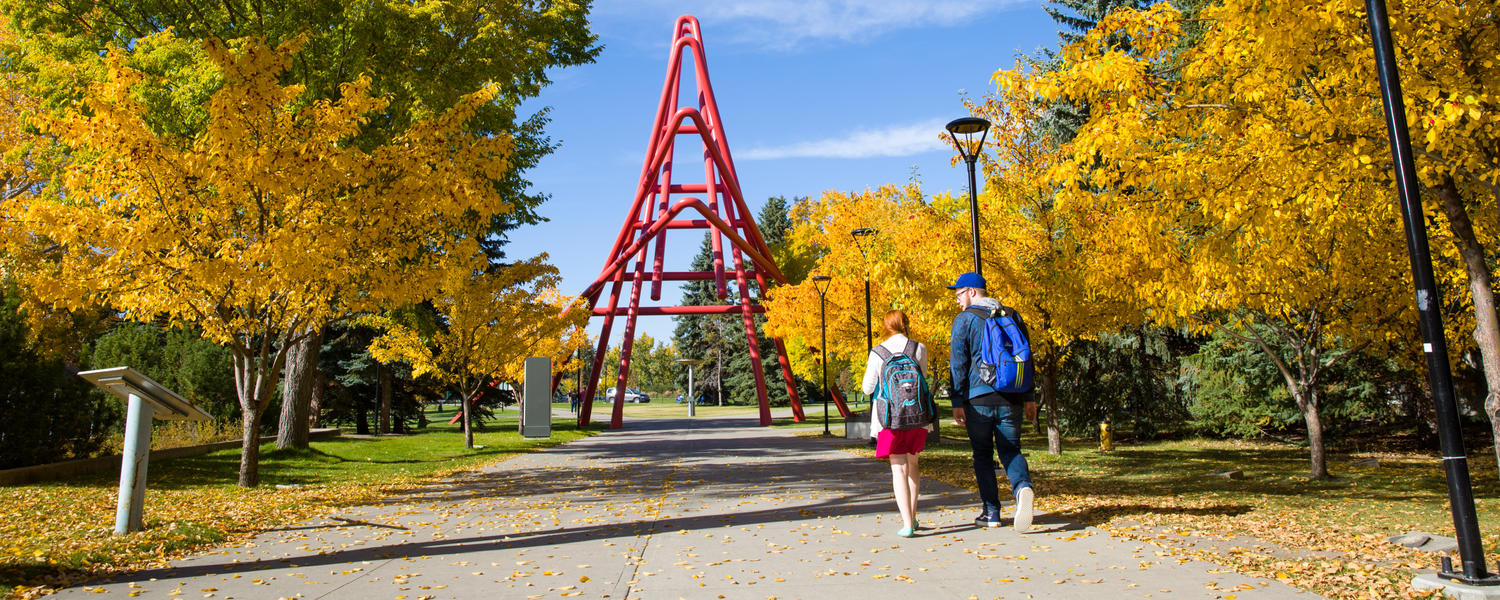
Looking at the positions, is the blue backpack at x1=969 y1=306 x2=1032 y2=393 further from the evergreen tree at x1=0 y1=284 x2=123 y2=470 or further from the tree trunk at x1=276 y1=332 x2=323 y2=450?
the tree trunk at x1=276 y1=332 x2=323 y2=450

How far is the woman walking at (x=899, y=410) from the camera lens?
5871 mm

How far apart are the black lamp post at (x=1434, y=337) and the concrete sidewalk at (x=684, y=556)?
0.76m

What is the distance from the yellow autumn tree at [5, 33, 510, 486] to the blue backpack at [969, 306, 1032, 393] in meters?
7.07

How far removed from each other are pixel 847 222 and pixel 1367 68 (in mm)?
22974

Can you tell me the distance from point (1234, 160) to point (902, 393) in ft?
11.2

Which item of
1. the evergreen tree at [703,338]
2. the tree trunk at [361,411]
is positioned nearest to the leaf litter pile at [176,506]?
the tree trunk at [361,411]

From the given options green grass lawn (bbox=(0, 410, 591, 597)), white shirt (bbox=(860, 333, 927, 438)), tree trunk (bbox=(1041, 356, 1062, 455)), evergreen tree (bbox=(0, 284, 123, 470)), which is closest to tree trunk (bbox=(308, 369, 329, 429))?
green grass lawn (bbox=(0, 410, 591, 597))

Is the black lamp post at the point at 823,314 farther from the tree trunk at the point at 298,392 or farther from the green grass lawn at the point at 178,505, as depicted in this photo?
the tree trunk at the point at 298,392

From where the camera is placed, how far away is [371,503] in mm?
9008

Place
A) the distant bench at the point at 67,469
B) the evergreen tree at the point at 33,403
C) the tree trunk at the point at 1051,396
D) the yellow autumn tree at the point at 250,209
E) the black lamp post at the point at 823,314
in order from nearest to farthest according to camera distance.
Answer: the yellow autumn tree at the point at 250,209, the distant bench at the point at 67,469, the evergreen tree at the point at 33,403, the tree trunk at the point at 1051,396, the black lamp post at the point at 823,314

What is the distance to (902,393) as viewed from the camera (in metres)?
5.89

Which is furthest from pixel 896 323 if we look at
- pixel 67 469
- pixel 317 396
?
pixel 317 396

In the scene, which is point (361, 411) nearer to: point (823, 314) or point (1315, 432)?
point (823, 314)

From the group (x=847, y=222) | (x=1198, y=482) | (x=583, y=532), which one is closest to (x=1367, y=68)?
(x=1198, y=482)
